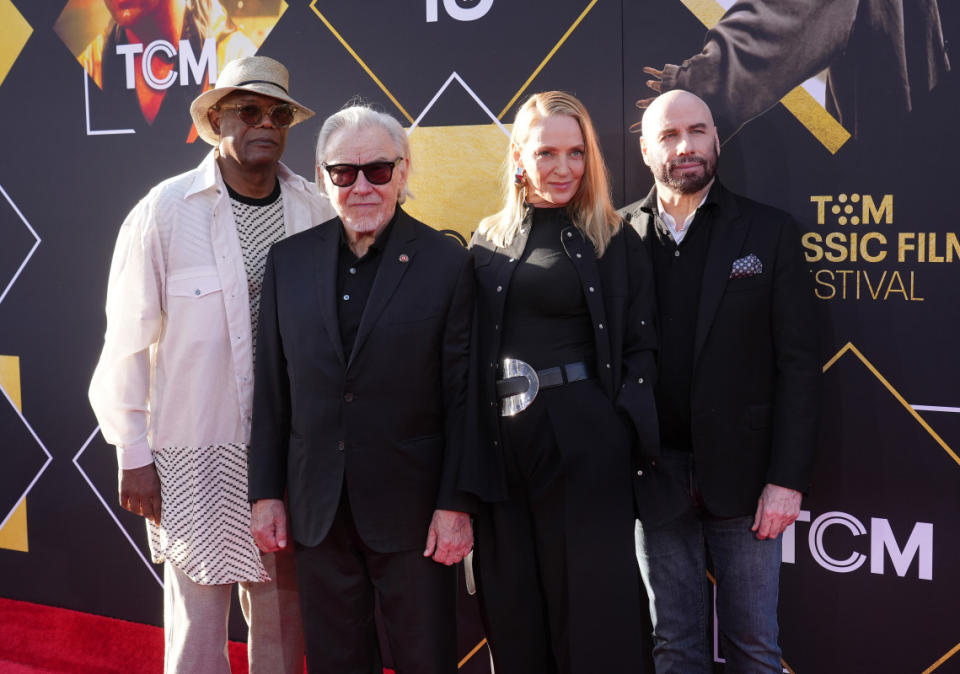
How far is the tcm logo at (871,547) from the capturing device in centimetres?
254

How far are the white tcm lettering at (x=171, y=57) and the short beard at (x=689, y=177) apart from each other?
6.13 feet

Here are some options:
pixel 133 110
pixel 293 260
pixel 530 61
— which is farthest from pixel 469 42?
pixel 133 110

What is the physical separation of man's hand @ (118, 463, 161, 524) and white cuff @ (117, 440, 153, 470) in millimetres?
12

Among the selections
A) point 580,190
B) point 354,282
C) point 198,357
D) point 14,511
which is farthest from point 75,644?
point 580,190

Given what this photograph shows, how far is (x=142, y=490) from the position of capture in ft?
7.79

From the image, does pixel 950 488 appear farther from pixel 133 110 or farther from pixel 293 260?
pixel 133 110

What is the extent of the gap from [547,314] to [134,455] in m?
1.22

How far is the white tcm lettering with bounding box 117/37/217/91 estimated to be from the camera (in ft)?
10.6

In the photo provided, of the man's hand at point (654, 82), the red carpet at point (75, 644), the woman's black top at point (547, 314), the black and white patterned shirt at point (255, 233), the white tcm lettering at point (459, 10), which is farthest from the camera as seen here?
the red carpet at point (75, 644)

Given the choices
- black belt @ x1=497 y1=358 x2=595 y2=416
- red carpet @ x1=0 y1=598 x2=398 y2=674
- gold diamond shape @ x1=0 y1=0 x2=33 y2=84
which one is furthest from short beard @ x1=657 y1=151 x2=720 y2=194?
gold diamond shape @ x1=0 y1=0 x2=33 y2=84

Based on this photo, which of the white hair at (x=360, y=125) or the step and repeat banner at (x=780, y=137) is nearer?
the white hair at (x=360, y=125)

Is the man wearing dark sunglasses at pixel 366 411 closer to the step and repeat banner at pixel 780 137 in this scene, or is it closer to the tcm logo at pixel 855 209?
the step and repeat banner at pixel 780 137

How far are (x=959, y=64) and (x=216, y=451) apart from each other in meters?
2.37

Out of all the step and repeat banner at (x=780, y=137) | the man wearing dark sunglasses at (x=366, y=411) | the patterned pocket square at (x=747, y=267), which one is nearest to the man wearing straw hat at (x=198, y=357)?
the man wearing dark sunglasses at (x=366, y=411)
